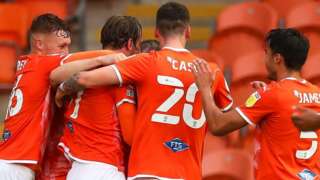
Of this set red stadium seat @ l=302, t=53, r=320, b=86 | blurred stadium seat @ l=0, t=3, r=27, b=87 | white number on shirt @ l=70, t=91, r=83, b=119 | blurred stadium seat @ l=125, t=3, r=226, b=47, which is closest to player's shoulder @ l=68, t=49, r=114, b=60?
white number on shirt @ l=70, t=91, r=83, b=119

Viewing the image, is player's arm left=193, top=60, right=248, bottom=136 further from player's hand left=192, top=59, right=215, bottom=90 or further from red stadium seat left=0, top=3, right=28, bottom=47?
red stadium seat left=0, top=3, right=28, bottom=47

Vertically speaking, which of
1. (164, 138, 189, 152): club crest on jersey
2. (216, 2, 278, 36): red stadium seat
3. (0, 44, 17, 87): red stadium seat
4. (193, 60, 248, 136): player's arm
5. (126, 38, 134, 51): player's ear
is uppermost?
(126, 38, 134, 51): player's ear

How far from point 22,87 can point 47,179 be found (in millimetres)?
608

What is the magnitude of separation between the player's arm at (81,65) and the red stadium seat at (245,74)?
3783mm

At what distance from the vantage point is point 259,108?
6164 millimetres

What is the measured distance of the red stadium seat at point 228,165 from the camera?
29.0 feet

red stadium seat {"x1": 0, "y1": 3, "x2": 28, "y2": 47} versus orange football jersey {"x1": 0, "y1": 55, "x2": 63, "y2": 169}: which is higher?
orange football jersey {"x1": 0, "y1": 55, "x2": 63, "y2": 169}

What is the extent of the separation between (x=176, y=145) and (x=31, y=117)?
0.93m

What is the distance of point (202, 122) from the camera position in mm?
6387

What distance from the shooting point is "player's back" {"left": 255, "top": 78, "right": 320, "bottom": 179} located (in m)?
6.15

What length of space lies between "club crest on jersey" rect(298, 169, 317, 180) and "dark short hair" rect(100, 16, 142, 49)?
1286 millimetres

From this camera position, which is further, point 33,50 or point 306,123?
point 33,50

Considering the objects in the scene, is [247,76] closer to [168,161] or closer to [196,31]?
[196,31]

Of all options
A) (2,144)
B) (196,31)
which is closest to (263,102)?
(2,144)
